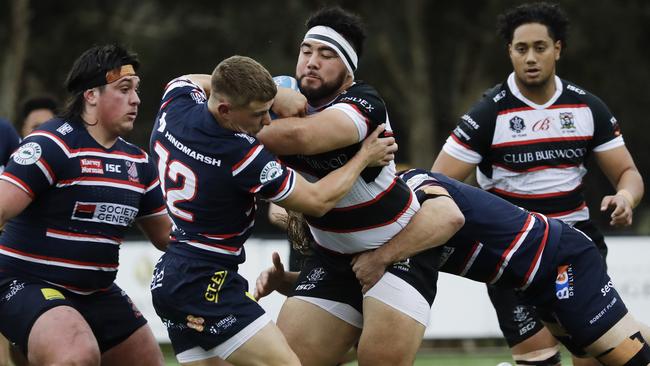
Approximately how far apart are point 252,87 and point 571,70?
16.9 m

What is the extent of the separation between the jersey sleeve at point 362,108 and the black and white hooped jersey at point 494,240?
21.1 inches

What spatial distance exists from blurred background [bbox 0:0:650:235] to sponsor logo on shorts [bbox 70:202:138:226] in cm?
1406

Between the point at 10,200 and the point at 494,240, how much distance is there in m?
2.37

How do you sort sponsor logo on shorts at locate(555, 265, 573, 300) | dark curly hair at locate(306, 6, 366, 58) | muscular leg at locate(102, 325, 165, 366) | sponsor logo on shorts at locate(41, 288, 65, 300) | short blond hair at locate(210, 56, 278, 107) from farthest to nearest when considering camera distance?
muscular leg at locate(102, 325, 165, 366) < sponsor logo on shorts at locate(555, 265, 573, 300) < dark curly hair at locate(306, 6, 366, 58) < sponsor logo on shorts at locate(41, 288, 65, 300) < short blond hair at locate(210, 56, 278, 107)

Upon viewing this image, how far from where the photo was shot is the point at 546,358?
274 inches

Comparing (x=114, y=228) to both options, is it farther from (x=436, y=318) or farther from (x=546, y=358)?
(x=436, y=318)

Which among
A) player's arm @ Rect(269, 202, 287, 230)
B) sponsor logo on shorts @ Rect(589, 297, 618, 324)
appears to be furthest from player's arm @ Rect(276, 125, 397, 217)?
sponsor logo on shorts @ Rect(589, 297, 618, 324)

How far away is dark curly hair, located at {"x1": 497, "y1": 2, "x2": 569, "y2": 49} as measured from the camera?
723 centimetres

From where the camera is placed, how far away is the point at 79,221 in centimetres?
575

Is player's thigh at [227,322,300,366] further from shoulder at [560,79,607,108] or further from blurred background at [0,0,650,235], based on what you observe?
blurred background at [0,0,650,235]

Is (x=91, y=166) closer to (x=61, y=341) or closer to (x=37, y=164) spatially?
(x=37, y=164)

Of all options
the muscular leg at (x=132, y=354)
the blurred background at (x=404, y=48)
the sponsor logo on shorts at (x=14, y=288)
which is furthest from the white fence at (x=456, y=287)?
the blurred background at (x=404, y=48)

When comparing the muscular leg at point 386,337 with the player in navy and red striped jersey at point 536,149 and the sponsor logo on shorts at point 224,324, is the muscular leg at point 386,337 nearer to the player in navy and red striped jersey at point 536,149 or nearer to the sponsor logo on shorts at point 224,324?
the sponsor logo on shorts at point 224,324

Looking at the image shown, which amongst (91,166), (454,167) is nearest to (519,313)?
(454,167)
